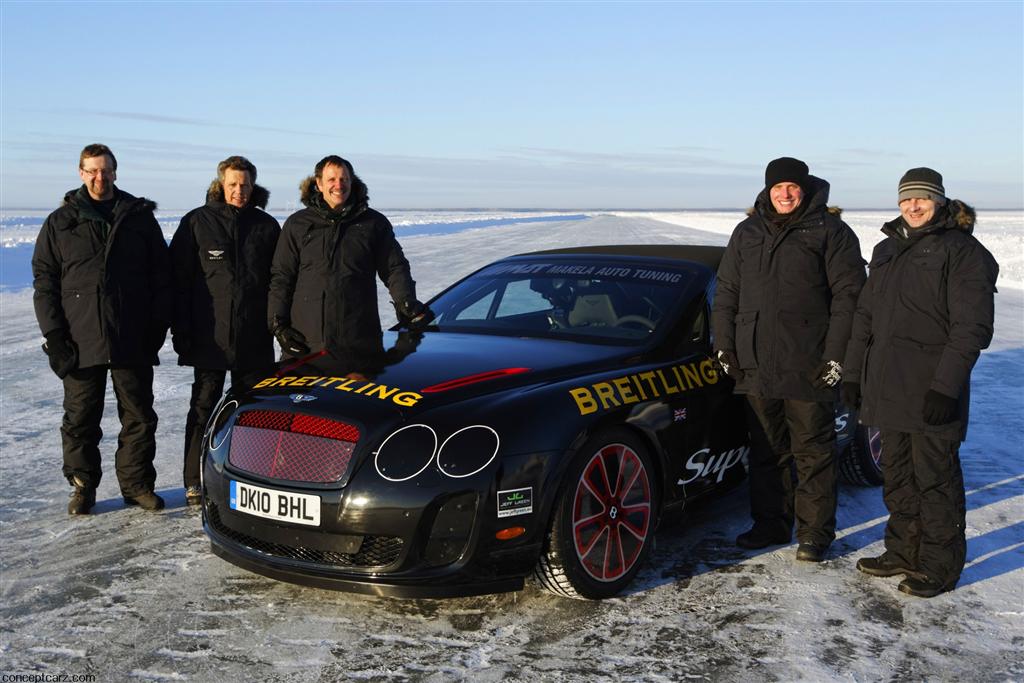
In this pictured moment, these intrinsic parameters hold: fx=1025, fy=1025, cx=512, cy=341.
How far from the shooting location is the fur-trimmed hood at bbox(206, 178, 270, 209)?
5543 millimetres

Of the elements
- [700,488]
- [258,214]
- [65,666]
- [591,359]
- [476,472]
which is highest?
[258,214]

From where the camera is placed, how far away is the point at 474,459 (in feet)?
12.2

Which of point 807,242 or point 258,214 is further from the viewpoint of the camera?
point 258,214

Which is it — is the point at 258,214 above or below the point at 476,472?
above

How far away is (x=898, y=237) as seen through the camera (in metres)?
4.35

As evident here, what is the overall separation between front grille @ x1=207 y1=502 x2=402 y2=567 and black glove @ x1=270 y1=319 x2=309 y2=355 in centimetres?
142

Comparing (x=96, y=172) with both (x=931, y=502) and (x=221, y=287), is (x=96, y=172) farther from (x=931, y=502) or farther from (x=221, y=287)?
(x=931, y=502)

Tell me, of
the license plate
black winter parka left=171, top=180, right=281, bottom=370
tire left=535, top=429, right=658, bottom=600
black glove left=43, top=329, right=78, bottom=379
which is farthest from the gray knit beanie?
black glove left=43, top=329, right=78, bottom=379

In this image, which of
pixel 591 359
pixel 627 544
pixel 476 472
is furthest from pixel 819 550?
pixel 476 472

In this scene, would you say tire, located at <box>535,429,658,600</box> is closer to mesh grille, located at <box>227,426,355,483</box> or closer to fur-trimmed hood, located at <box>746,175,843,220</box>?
mesh grille, located at <box>227,426,355,483</box>

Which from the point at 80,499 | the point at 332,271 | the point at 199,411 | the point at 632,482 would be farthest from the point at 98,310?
the point at 632,482

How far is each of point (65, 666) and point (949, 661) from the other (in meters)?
3.04

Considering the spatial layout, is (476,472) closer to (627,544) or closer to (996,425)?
(627,544)

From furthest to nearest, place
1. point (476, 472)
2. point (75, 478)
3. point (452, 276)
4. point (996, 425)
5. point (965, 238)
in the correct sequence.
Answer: point (452, 276) → point (996, 425) → point (75, 478) → point (965, 238) → point (476, 472)
